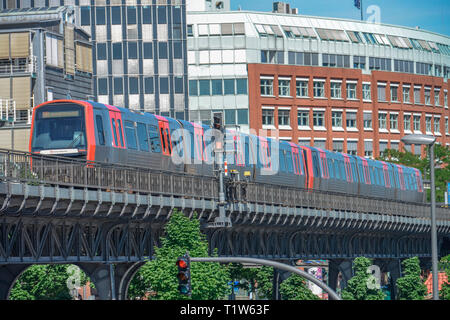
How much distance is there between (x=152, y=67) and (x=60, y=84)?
153 ft

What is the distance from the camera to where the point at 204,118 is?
128000 millimetres

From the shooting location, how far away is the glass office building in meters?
125

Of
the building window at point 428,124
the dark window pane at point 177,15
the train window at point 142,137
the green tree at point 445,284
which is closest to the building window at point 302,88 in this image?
the dark window pane at point 177,15

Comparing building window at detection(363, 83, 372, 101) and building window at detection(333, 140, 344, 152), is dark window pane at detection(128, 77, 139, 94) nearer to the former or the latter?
building window at detection(333, 140, 344, 152)

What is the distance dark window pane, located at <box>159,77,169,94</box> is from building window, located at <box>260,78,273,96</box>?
39.1ft

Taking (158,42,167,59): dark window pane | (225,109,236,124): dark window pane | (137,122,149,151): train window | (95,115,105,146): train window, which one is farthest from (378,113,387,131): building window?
Answer: (95,115,105,146): train window

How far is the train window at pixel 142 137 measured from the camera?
52.0m

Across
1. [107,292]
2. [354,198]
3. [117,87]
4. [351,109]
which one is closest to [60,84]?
[354,198]

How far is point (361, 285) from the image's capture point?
8412cm

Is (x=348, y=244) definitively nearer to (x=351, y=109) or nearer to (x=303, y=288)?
(x=303, y=288)

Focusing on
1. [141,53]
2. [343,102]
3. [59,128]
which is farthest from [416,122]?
Answer: [59,128]

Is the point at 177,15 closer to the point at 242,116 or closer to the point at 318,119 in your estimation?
the point at 242,116

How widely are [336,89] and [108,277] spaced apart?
92.4 meters

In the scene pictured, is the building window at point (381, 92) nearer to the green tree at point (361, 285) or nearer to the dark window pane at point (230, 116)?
the dark window pane at point (230, 116)
